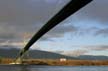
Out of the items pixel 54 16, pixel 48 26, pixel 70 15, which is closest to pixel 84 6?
pixel 70 15

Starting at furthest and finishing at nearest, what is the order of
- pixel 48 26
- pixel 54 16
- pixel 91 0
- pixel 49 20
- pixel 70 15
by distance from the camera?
1. pixel 48 26
2. pixel 49 20
3. pixel 54 16
4. pixel 70 15
5. pixel 91 0

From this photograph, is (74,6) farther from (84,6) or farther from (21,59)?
(21,59)

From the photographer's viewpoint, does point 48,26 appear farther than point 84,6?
Yes

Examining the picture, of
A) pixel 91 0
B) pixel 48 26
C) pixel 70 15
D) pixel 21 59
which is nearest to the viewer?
pixel 91 0

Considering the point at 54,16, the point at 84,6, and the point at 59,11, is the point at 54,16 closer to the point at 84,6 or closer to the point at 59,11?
the point at 59,11

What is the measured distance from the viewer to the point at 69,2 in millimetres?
27641

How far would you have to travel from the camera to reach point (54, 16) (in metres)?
33.3

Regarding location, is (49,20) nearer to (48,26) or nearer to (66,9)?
(48,26)

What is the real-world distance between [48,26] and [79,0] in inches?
543

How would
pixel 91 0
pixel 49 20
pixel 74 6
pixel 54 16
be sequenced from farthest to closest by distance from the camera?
pixel 49 20 → pixel 54 16 → pixel 74 6 → pixel 91 0

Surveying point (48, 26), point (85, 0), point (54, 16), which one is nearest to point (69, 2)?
point (85, 0)

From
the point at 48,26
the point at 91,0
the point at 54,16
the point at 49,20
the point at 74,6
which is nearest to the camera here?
the point at 91,0

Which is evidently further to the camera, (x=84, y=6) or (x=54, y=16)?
(x=54, y=16)

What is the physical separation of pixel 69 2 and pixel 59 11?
10.6 feet
